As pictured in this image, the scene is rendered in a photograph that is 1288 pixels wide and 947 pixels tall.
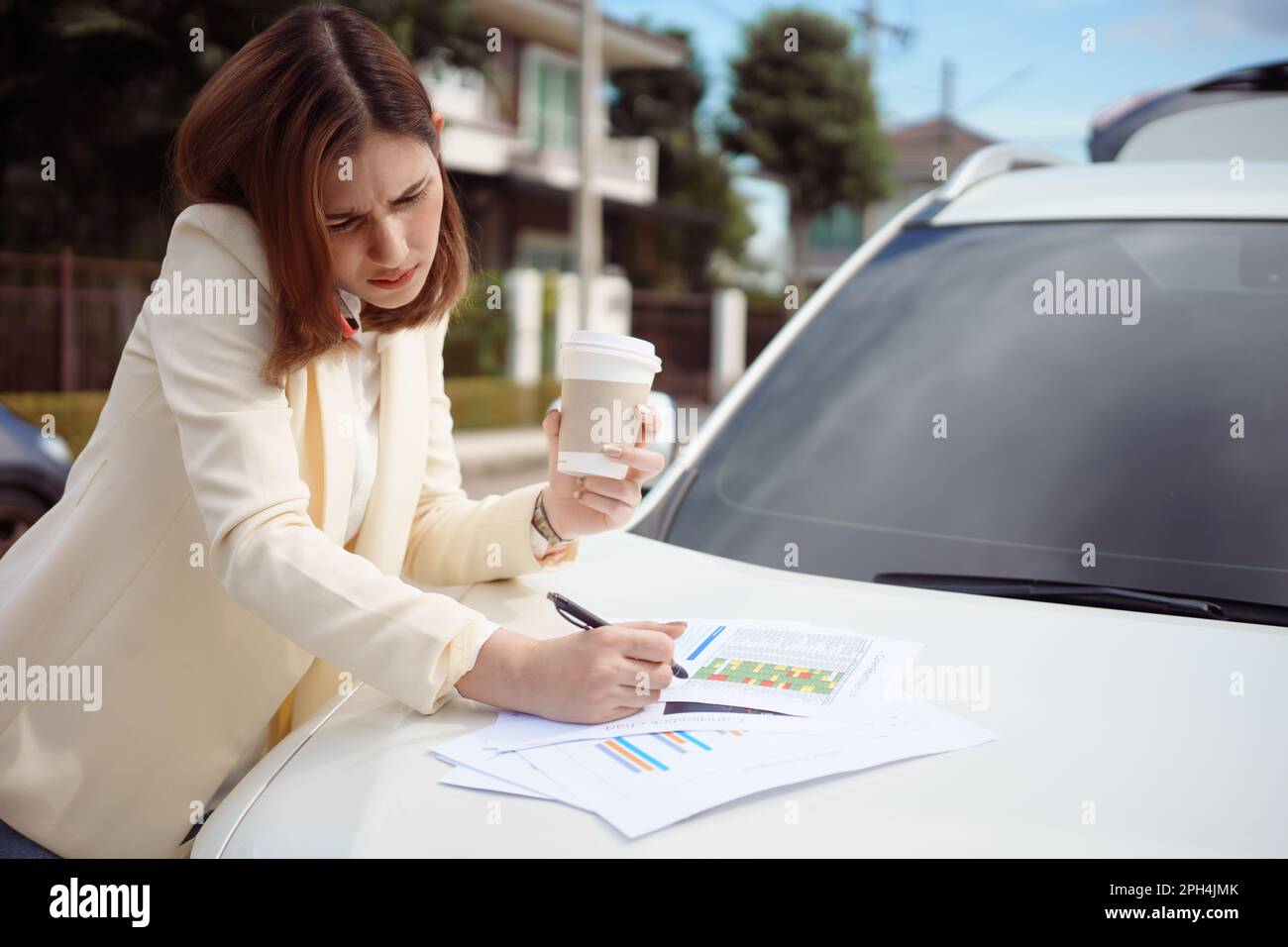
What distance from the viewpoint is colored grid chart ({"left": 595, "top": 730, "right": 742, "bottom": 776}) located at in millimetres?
1192

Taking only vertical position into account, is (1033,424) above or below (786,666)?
above

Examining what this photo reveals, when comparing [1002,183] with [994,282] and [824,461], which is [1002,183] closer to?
[994,282]

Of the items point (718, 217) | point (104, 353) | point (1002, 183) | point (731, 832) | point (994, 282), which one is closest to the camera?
point (731, 832)

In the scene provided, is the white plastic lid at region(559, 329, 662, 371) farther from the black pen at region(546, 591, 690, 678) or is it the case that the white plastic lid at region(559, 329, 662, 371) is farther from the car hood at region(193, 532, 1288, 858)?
the car hood at region(193, 532, 1288, 858)

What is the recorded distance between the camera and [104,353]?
429 inches

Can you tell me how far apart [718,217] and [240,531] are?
82.7 feet

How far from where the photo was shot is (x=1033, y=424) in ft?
5.75

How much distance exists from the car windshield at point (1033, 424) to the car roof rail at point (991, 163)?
161mm

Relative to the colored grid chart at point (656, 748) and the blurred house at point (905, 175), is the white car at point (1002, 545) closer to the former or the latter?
the colored grid chart at point (656, 748)

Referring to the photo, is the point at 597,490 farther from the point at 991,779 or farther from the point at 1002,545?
the point at 991,779

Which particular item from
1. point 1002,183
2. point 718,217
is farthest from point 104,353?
point 718,217

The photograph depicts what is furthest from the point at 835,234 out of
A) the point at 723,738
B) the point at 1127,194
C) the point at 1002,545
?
the point at 723,738

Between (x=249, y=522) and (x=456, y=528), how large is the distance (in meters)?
0.53

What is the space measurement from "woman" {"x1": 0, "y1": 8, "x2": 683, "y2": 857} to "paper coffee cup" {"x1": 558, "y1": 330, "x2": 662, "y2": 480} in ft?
0.12
